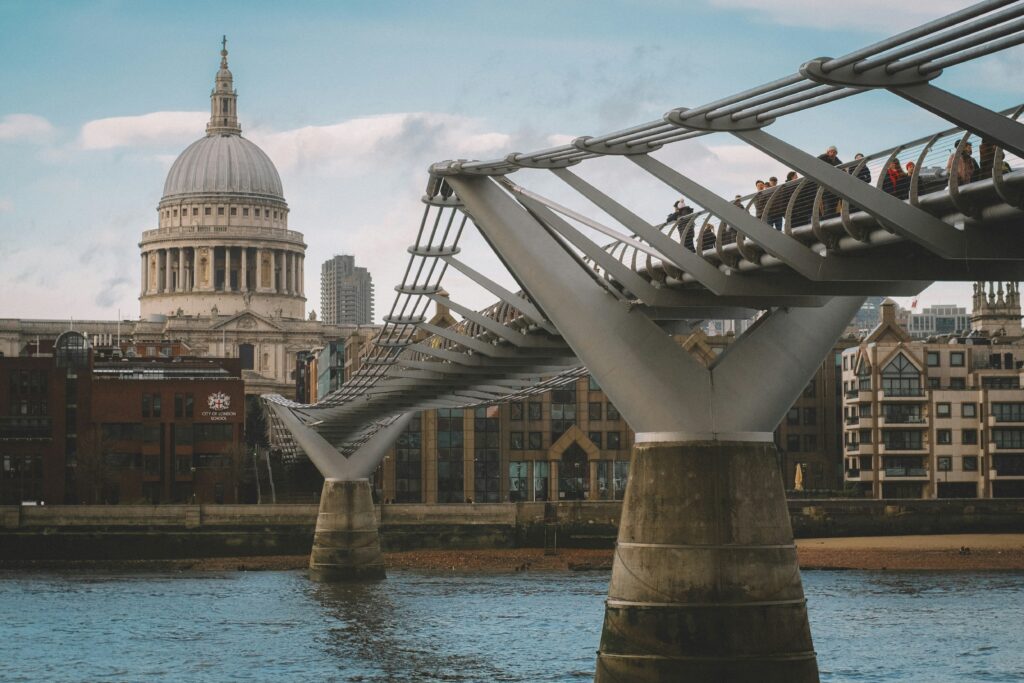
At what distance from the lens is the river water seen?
42.1 metres

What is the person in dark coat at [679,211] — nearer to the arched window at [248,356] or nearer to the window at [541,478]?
the window at [541,478]

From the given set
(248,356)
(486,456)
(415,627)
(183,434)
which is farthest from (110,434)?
(248,356)

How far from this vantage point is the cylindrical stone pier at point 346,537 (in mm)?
71500

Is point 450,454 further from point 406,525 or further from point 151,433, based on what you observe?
point 151,433

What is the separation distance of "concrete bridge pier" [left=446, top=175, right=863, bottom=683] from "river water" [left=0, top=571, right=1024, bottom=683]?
11789 millimetres

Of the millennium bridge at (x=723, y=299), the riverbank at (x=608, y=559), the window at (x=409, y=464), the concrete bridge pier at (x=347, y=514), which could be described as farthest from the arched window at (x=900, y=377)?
the millennium bridge at (x=723, y=299)

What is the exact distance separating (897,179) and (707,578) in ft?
25.4

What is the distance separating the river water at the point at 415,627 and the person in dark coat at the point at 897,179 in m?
19.4

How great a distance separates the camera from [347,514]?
238ft

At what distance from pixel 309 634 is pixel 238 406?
54.2m

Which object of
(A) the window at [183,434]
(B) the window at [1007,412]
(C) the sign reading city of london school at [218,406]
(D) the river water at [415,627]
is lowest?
(D) the river water at [415,627]

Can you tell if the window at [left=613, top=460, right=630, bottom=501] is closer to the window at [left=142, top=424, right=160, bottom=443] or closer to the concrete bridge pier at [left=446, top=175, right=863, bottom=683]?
the window at [left=142, top=424, right=160, bottom=443]

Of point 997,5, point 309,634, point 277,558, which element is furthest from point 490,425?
point 997,5

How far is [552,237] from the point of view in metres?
Result: 30.1
